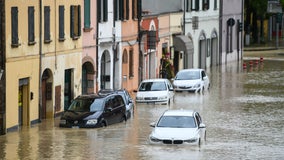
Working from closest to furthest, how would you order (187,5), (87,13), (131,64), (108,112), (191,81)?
1. (108,112)
2. (87,13)
3. (191,81)
4. (131,64)
5. (187,5)

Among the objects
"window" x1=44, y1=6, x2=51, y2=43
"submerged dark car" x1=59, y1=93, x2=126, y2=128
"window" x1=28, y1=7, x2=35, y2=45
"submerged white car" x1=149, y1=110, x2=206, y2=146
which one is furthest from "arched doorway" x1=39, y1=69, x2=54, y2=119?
"submerged white car" x1=149, y1=110, x2=206, y2=146

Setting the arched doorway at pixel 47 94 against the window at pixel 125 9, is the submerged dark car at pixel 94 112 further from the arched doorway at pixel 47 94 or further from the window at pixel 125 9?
the window at pixel 125 9

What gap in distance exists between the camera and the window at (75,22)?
174 ft

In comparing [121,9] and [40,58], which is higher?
[121,9]

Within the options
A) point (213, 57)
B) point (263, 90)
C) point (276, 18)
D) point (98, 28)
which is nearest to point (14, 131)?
point (98, 28)

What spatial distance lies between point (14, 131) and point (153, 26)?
87.6ft

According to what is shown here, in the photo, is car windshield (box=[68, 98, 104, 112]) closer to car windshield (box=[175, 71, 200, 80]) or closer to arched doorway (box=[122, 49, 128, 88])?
arched doorway (box=[122, 49, 128, 88])

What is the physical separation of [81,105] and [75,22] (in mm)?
8485

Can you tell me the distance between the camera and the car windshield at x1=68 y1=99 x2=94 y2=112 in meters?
46.1

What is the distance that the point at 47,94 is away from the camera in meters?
50.0

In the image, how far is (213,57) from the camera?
88188 millimetres

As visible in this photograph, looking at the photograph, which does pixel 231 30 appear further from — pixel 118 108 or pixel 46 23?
pixel 118 108

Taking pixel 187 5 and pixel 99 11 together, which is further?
pixel 187 5

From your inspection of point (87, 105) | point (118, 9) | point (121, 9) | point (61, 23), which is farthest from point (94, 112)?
point (121, 9)
